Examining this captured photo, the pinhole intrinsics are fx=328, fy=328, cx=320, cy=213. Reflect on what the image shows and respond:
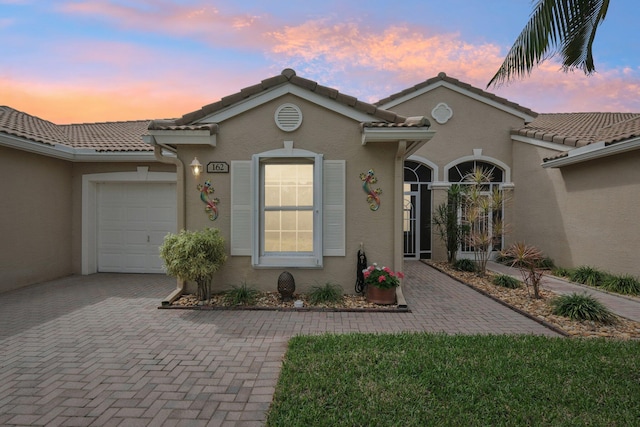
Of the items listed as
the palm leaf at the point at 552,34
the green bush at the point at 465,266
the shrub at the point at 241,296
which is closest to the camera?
the palm leaf at the point at 552,34

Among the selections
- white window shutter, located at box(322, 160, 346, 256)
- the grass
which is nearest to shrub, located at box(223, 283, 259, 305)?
white window shutter, located at box(322, 160, 346, 256)

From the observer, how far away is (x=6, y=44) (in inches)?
293

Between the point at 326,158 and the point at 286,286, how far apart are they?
2.66m

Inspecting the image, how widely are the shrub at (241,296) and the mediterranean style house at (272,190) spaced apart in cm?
34

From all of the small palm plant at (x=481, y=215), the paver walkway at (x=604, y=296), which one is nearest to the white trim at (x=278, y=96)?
the small palm plant at (x=481, y=215)

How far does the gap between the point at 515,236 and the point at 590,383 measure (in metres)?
9.91

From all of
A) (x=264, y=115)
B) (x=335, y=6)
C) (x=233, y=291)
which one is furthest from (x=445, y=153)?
(x=233, y=291)

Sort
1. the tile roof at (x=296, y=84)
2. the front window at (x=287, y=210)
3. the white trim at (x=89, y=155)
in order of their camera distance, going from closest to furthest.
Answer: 1. the tile roof at (x=296, y=84)
2. the front window at (x=287, y=210)
3. the white trim at (x=89, y=155)

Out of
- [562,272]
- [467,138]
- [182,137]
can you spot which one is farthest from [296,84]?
[562,272]

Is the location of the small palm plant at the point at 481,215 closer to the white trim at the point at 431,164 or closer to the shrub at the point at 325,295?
the white trim at the point at 431,164

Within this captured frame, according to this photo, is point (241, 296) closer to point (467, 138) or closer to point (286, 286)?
point (286, 286)

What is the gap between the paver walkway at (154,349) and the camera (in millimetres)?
3062

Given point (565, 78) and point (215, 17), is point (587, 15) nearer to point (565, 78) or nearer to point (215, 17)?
point (565, 78)

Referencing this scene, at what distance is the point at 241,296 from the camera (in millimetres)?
6281
